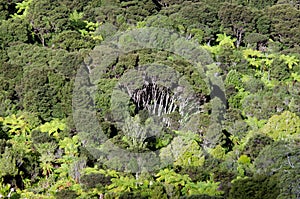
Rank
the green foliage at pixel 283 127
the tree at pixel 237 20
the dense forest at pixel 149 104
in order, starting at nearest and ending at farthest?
1. the dense forest at pixel 149 104
2. the green foliage at pixel 283 127
3. the tree at pixel 237 20

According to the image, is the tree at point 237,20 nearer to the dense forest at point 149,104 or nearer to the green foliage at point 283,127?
the dense forest at point 149,104

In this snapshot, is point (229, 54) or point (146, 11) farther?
point (146, 11)

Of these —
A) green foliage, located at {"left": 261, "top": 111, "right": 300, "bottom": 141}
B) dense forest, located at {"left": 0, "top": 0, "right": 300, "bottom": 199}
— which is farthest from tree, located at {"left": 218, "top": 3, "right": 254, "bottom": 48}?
green foliage, located at {"left": 261, "top": 111, "right": 300, "bottom": 141}

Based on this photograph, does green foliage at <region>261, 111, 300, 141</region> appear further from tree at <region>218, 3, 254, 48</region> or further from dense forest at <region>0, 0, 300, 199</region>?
tree at <region>218, 3, 254, 48</region>

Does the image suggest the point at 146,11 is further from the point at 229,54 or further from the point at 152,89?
the point at 152,89

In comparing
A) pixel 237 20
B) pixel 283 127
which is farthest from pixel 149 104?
pixel 237 20

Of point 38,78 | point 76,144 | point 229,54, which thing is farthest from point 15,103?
point 229,54

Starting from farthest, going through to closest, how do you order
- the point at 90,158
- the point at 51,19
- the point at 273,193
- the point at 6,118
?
the point at 51,19 < the point at 6,118 < the point at 90,158 < the point at 273,193

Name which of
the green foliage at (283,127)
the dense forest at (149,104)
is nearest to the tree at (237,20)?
the dense forest at (149,104)

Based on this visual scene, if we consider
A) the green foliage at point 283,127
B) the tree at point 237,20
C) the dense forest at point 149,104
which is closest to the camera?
the dense forest at point 149,104
